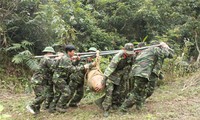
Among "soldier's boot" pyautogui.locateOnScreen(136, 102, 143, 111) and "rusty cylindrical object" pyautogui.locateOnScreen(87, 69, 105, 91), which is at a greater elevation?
"rusty cylindrical object" pyautogui.locateOnScreen(87, 69, 105, 91)

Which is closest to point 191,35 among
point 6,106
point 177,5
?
point 177,5

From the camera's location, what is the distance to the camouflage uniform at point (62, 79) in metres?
6.39

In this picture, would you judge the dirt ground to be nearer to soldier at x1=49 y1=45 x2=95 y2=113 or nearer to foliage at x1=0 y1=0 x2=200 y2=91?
soldier at x1=49 y1=45 x2=95 y2=113

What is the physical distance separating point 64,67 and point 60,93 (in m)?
0.68

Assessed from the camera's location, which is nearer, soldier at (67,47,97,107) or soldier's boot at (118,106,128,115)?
soldier's boot at (118,106,128,115)

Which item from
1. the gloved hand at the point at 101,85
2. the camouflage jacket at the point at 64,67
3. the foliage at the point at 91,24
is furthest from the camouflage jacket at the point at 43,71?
the foliage at the point at 91,24

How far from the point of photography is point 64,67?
6375 millimetres

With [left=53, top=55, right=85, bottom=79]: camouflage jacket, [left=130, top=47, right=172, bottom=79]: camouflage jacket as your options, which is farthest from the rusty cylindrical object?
[left=130, top=47, right=172, bottom=79]: camouflage jacket

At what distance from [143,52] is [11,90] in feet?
15.0

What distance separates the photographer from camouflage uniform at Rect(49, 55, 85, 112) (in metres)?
6.39

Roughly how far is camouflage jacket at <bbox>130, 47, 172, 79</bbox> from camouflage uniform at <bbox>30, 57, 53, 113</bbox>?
6.30ft

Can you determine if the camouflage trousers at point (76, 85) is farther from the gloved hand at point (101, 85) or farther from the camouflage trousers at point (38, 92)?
the gloved hand at point (101, 85)

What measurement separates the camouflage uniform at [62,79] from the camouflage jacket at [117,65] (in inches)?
26.6

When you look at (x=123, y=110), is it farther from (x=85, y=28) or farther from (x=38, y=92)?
(x=85, y=28)
